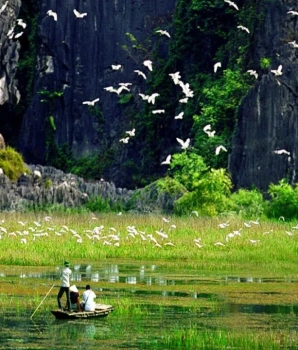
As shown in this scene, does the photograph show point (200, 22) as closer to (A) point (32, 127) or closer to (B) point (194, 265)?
(A) point (32, 127)

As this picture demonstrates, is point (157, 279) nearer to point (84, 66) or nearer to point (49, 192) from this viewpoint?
point (49, 192)

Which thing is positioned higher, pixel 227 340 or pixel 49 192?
pixel 49 192

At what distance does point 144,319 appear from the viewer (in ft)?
97.5

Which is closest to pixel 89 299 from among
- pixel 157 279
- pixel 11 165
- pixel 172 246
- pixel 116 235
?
pixel 157 279

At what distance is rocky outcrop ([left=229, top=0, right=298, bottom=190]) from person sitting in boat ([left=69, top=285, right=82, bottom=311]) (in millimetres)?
34912

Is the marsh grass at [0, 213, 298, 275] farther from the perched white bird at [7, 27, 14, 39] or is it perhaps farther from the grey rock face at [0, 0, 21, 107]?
the grey rock face at [0, 0, 21, 107]

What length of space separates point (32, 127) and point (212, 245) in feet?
130

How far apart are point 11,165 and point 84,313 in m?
40.4

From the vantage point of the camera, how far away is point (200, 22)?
77812 millimetres

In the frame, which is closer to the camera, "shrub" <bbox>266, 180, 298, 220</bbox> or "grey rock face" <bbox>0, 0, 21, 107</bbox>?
"shrub" <bbox>266, 180, 298, 220</bbox>

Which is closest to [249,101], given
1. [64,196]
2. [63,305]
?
[64,196]

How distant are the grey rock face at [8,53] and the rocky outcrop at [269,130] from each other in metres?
18.3

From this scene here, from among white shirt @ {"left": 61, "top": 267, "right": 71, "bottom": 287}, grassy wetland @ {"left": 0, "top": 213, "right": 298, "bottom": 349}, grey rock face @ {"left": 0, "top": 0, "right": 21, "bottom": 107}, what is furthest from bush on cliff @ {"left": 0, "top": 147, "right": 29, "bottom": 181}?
white shirt @ {"left": 61, "top": 267, "right": 71, "bottom": 287}

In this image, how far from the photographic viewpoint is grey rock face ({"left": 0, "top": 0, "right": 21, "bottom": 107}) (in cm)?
7981
